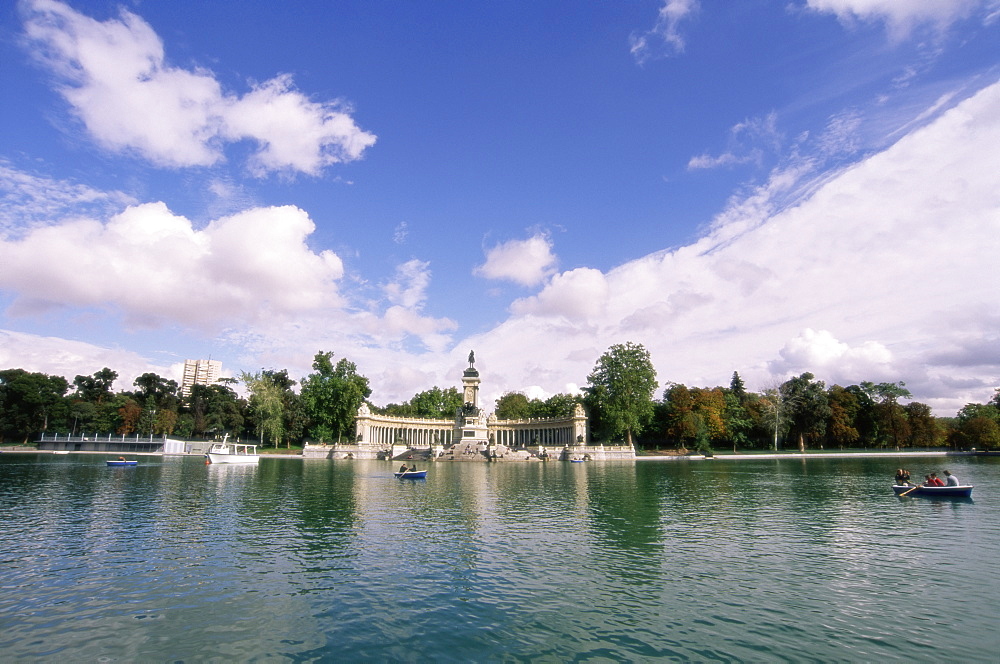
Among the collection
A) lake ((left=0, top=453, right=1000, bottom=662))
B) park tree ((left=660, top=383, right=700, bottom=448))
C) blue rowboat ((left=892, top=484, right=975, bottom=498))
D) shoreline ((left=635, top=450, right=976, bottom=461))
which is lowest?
shoreline ((left=635, top=450, right=976, bottom=461))

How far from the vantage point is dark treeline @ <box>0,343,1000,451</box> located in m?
85.8

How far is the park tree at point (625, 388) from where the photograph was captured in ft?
271

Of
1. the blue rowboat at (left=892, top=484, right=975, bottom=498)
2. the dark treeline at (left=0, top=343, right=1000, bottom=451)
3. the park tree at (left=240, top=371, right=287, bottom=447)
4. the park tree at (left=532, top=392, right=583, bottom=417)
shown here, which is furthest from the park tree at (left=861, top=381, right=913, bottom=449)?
the park tree at (left=240, top=371, right=287, bottom=447)

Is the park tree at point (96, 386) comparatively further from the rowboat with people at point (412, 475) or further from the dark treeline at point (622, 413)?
the rowboat with people at point (412, 475)

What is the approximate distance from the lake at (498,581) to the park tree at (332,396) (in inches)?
2313

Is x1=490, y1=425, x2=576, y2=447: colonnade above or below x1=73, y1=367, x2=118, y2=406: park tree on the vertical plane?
below

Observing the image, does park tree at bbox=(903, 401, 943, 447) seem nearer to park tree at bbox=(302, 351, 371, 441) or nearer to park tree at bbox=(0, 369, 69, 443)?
park tree at bbox=(302, 351, 371, 441)

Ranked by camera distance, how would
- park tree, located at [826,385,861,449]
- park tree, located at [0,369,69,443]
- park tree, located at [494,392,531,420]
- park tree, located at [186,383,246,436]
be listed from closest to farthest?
1. park tree, located at [826,385,861,449]
2. park tree, located at [0,369,69,443]
3. park tree, located at [186,383,246,436]
4. park tree, located at [494,392,531,420]

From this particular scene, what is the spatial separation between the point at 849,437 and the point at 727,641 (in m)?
96.3

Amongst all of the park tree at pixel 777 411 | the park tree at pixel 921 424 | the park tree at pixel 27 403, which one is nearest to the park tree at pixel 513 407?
the park tree at pixel 777 411

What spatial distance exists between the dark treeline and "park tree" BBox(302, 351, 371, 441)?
0.58 feet

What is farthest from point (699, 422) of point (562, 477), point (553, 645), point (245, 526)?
point (553, 645)

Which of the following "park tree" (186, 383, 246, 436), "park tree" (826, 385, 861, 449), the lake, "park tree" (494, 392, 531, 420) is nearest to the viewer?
the lake

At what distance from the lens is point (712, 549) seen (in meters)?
17.9
